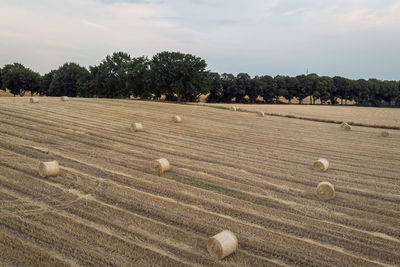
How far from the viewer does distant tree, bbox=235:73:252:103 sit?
7762 cm

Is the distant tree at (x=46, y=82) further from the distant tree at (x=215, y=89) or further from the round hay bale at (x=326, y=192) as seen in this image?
the round hay bale at (x=326, y=192)

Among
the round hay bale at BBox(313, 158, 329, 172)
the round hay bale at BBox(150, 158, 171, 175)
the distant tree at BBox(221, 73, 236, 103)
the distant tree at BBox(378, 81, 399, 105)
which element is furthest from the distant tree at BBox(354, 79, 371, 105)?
the round hay bale at BBox(150, 158, 171, 175)

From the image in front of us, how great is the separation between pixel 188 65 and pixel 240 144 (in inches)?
1590

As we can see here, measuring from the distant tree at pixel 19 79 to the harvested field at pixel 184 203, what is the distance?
2780 inches

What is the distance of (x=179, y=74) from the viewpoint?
52406 mm

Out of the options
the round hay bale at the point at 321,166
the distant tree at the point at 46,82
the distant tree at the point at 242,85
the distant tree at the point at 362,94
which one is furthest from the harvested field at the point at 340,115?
the distant tree at the point at 46,82

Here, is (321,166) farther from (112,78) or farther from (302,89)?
(302,89)

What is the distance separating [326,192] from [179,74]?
46.5m

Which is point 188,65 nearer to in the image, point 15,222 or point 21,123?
point 21,123

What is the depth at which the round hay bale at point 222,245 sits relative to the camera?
5.37m

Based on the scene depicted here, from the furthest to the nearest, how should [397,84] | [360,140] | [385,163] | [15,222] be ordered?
[397,84] < [360,140] < [385,163] < [15,222]

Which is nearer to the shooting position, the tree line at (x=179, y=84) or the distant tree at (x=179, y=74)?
the distant tree at (x=179, y=74)

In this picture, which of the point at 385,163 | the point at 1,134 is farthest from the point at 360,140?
the point at 1,134

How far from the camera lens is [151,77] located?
54469 millimetres
